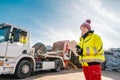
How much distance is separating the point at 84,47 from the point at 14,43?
5.31 meters

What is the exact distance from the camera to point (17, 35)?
8969 millimetres

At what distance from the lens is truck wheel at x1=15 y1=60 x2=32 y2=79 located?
8.96m

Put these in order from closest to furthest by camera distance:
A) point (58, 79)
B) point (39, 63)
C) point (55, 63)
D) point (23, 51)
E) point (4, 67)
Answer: point (4, 67) < point (58, 79) < point (23, 51) < point (39, 63) < point (55, 63)

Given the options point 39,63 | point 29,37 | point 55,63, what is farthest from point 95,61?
point 55,63

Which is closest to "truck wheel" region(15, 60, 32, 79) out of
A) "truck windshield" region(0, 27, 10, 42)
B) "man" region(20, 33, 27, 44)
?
"man" region(20, 33, 27, 44)

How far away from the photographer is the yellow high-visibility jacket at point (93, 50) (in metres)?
4.03

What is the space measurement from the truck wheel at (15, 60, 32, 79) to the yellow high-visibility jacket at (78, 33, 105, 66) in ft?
17.8

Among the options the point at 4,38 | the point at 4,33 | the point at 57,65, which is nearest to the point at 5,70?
the point at 4,38

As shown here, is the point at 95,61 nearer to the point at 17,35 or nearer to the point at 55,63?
the point at 17,35

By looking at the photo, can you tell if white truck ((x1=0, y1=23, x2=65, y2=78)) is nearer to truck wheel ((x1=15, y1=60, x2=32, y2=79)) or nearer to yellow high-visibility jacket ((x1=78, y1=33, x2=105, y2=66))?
truck wheel ((x1=15, y1=60, x2=32, y2=79))

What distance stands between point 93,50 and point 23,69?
589 centimetres

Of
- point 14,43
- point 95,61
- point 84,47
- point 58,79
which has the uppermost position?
point 14,43

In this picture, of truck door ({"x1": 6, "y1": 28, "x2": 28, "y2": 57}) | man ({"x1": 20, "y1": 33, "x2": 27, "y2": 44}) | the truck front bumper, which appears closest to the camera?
the truck front bumper

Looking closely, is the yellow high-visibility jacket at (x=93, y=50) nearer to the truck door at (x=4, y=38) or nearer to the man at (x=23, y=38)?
the truck door at (x=4, y=38)
